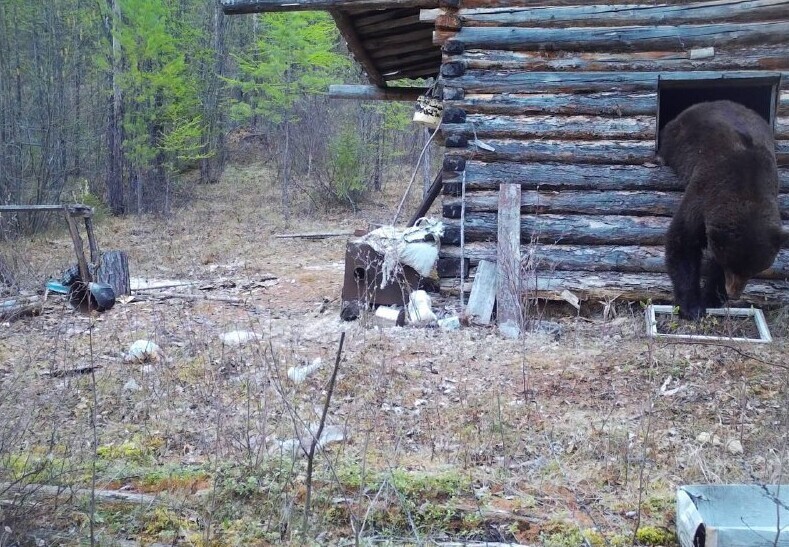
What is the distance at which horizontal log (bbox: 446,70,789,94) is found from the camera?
7863 millimetres

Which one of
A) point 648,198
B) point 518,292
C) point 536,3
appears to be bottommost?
point 518,292

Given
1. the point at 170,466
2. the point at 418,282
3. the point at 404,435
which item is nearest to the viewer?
the point at 170,466

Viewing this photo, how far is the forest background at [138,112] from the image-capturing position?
18.2 m

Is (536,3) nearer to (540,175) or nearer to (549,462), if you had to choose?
(540,175)

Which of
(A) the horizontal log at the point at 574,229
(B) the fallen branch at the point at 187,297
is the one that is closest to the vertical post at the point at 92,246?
(B) the fallen branch at the point at 187,297

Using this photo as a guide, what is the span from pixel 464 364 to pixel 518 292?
116 cm

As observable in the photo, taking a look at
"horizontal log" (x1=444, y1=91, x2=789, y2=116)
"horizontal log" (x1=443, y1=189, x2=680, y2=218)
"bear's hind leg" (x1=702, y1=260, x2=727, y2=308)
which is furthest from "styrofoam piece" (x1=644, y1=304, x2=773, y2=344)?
"horizontal log" (x1=444, y1=91, x2=789, y2=116)

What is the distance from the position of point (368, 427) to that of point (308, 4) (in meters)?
5.68

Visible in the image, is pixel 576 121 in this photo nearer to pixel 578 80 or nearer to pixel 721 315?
pixel 578 80

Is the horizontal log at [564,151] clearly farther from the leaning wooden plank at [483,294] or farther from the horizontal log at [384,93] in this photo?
the horizontal log at [384,93]

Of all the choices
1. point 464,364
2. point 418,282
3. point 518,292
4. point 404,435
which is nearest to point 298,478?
point 404,435

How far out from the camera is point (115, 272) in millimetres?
9781

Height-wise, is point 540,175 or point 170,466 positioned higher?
point 540,175

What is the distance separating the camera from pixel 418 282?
8664 mm
